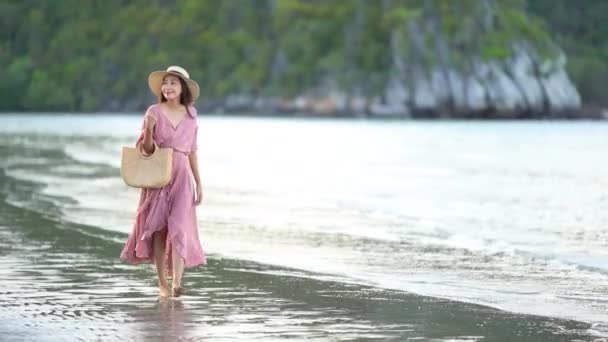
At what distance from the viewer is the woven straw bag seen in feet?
35.6

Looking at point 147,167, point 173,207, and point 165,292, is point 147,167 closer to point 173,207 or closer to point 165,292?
point 173,207

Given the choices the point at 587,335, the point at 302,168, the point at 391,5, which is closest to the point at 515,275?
the point at 587,335

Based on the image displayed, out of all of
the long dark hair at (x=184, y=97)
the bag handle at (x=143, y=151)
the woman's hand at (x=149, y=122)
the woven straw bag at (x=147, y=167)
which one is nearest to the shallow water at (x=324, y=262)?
the woven straw bag at (x=147, y=167)

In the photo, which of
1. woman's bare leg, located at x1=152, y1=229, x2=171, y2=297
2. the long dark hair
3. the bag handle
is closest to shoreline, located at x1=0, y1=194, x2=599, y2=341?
woman's bare leg, located at x1=152, y1=229, x2=171, y2=297

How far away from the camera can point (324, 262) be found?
14008 mm

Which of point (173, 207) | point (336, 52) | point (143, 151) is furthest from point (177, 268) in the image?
point (336, 52)

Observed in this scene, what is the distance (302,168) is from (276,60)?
152125 mm

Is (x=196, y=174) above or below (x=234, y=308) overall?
above

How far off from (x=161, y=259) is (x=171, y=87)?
1.22 m

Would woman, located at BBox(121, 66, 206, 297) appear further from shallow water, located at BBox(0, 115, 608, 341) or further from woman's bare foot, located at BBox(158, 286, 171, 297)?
shallow water, located at BBox(0, 115, 608, 341)

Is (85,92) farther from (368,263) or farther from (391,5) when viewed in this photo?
(368,263)

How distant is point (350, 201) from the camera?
2420 cm

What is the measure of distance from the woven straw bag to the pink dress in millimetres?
139

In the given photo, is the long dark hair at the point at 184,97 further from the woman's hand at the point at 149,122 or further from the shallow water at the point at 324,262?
the shallow water at the point at 324,262
